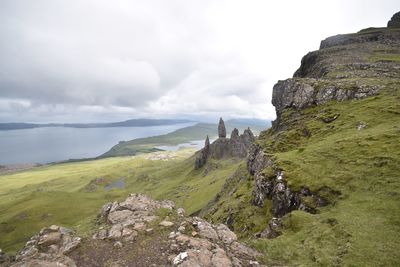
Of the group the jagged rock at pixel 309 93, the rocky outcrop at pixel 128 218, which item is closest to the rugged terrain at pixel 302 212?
the rocky outcrop at pixel 128 218

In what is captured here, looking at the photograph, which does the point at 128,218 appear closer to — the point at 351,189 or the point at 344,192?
the point at 344,192

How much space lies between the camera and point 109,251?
21.5 m

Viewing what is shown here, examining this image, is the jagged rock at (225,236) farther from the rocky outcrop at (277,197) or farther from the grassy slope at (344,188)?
the rocky outcrop at (277,197)

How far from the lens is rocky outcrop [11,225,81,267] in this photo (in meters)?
18.9

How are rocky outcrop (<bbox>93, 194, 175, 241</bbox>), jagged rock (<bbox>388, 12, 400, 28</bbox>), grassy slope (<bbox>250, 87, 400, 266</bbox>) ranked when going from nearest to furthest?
grassy slope (<bbox>250, 87, 400, 266</bbox>) → rocky outcrop (<bbox>93, 194, 175, 241</bbox>) → jagged rock (<bbox>388, 12, 400, 28</bbox>)

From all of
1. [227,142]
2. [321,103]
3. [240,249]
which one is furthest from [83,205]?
[240,249]

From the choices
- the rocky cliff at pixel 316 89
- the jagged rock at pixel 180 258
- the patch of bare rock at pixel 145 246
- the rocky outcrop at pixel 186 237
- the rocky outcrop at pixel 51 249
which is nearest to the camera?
the jagged rock at pixel 180 258

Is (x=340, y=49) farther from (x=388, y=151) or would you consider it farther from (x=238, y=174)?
(x=388, y=151)

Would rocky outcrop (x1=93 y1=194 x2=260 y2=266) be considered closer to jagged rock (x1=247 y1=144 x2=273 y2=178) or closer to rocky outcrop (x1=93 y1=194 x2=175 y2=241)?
rocky outcrop (x1=93 y1=194 x2=175 y2=241)

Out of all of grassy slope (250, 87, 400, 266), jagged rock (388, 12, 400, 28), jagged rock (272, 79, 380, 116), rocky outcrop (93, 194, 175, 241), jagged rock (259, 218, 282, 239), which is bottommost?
jagged rock (259, 218, 282, 239)

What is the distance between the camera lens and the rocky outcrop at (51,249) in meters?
18.9

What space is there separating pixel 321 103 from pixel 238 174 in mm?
31298

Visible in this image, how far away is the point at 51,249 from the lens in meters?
22.6

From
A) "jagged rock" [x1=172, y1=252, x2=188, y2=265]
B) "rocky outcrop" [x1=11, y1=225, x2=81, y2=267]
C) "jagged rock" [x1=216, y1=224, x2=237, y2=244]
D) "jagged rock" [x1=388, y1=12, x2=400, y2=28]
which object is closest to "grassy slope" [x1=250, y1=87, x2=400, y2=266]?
"jagged rock" [x1=216, y1=224, x2=237, y2=244]
